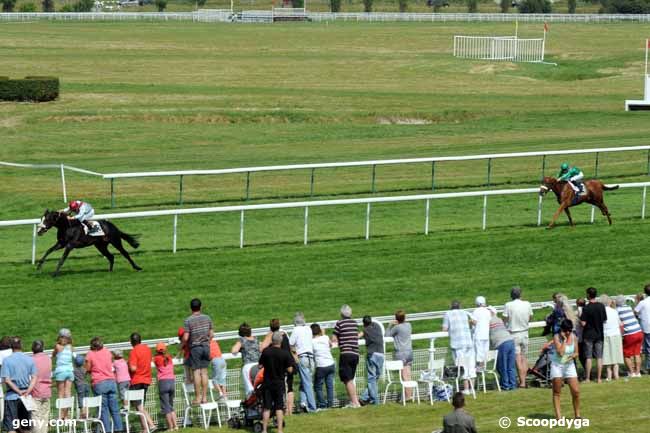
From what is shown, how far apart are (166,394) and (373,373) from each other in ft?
6.51

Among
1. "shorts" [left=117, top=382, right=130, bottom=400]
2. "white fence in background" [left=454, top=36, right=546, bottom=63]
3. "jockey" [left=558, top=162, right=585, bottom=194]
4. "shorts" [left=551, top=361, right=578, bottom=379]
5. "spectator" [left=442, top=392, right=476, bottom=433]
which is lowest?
"shorts" [left=117, top=382, right=130, bottom=400]

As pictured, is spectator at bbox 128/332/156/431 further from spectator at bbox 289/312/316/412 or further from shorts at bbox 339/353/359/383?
shorts at bbox 339/353/359/383

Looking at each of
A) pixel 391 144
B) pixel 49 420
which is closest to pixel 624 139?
pixel 391 144

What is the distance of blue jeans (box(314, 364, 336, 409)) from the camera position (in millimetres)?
12070

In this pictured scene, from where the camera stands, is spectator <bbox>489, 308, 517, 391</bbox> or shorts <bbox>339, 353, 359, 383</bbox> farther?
spectator <bbox>489, 308, 517, 391</bbox>

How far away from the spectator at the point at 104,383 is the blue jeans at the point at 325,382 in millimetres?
1894

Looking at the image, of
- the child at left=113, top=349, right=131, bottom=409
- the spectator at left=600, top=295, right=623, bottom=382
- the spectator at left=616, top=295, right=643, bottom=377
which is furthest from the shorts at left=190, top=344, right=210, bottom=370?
the spectator at left=616, top=295, right=643, bottom=377

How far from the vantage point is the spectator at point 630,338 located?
13.2 meters

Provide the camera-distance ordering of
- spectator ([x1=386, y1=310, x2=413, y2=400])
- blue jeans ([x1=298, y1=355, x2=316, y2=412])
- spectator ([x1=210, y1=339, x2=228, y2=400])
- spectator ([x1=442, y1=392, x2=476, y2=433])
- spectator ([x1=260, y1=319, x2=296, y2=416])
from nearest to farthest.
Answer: spectator ([x1=442, y1=392, x2=476, y2=433]) → spectator ([x1=260, y1=319, x2=296, y2=416]) → spectator ([x1=210, y1=339, x2=228, y2=400]) → blue jeans ([x1=298, y1=355, x2=316, y2=412]) → spectator ([x1=386, y1=310, x2=413, y2=400])

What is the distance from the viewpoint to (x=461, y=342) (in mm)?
12531

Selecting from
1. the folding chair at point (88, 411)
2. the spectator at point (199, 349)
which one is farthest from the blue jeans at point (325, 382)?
the folding chair at point (88, 411)

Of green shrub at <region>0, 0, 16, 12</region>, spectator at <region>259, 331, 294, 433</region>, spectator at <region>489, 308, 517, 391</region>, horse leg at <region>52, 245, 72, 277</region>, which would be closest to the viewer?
spectator at <region>259, 331, 294, 433</region>

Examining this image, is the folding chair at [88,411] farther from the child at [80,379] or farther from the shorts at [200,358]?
the shorts at [200,358]

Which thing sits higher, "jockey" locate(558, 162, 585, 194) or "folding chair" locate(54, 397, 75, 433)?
"jockey" locate(558, 162, 585, 194)
